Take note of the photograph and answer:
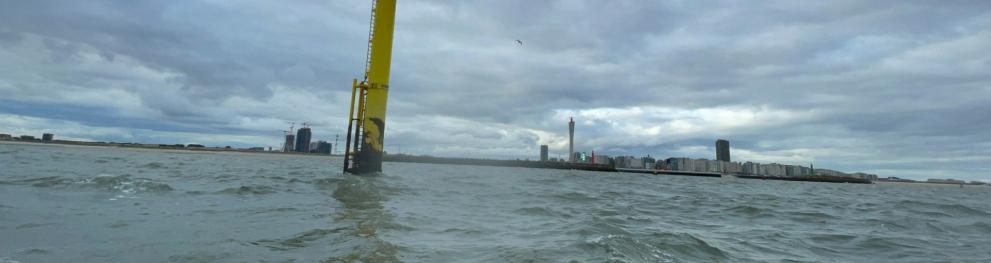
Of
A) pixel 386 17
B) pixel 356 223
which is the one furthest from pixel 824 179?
pixel 356 223

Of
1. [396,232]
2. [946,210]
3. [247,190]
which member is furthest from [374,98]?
Result: [946,210]

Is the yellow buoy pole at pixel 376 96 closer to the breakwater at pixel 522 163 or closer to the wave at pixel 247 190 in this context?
the wave at pixel 247 190

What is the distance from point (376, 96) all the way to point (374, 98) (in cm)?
16

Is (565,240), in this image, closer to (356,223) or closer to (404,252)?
(404,252)

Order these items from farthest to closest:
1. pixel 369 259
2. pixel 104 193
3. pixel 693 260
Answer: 1. pixel 104 193
2. pixel 693 260
3. pixel 369 259

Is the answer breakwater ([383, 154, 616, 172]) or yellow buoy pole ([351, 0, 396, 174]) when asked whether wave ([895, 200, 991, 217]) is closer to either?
yellow buoy pole ([351, 0, 396, 174])

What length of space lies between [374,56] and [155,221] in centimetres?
1797

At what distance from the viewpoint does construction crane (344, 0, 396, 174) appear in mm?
24422

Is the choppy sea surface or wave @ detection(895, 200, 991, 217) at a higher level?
wave @ detection(895, 200, 991, 217)

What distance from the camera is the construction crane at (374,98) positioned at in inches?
961

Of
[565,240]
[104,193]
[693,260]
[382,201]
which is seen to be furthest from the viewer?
[382,201]

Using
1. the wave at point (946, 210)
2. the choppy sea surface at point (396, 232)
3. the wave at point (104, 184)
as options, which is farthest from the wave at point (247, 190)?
the wave at point (946, 210)

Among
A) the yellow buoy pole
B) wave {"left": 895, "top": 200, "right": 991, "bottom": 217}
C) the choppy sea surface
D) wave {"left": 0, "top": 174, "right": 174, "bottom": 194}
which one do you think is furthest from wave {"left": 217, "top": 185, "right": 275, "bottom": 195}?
wave {"left": 895, "top": 200, "right": 991, "bottom": 217}

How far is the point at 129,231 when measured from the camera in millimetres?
6633
